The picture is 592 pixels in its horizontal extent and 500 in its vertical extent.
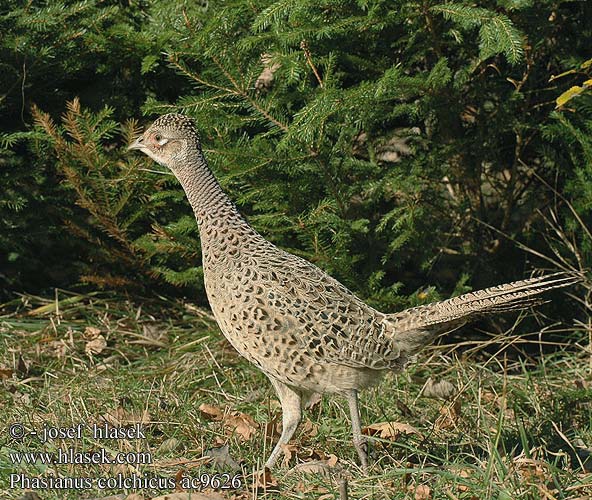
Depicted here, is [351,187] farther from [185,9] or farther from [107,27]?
[107,27]

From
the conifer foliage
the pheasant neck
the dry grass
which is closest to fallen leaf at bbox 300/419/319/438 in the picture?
the dry grass

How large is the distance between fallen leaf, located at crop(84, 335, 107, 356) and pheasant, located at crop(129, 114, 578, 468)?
5.18 feet

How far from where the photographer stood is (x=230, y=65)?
16.5ft

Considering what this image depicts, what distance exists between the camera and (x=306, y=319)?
427cm

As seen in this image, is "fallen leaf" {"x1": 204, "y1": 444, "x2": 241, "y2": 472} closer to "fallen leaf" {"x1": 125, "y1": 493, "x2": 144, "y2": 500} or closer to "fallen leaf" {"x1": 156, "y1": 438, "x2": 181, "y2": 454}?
"fallen leaf" {"x1": 156, "y1": 438, "x2": 181, "y2": 454}

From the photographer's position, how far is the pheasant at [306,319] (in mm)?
4250

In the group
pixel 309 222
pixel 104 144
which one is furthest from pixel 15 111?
pixel 309 222

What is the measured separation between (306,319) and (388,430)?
2.50ft

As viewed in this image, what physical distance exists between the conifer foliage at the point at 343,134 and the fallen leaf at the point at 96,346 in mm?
393

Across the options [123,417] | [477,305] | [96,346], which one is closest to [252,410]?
[123,417]

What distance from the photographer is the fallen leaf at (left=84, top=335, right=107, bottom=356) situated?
19.1ft

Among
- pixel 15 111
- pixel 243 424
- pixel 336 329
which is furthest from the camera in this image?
pixel 15 111

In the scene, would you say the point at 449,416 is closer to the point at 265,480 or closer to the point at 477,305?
the point at 477,305

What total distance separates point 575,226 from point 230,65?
85.8 inches
